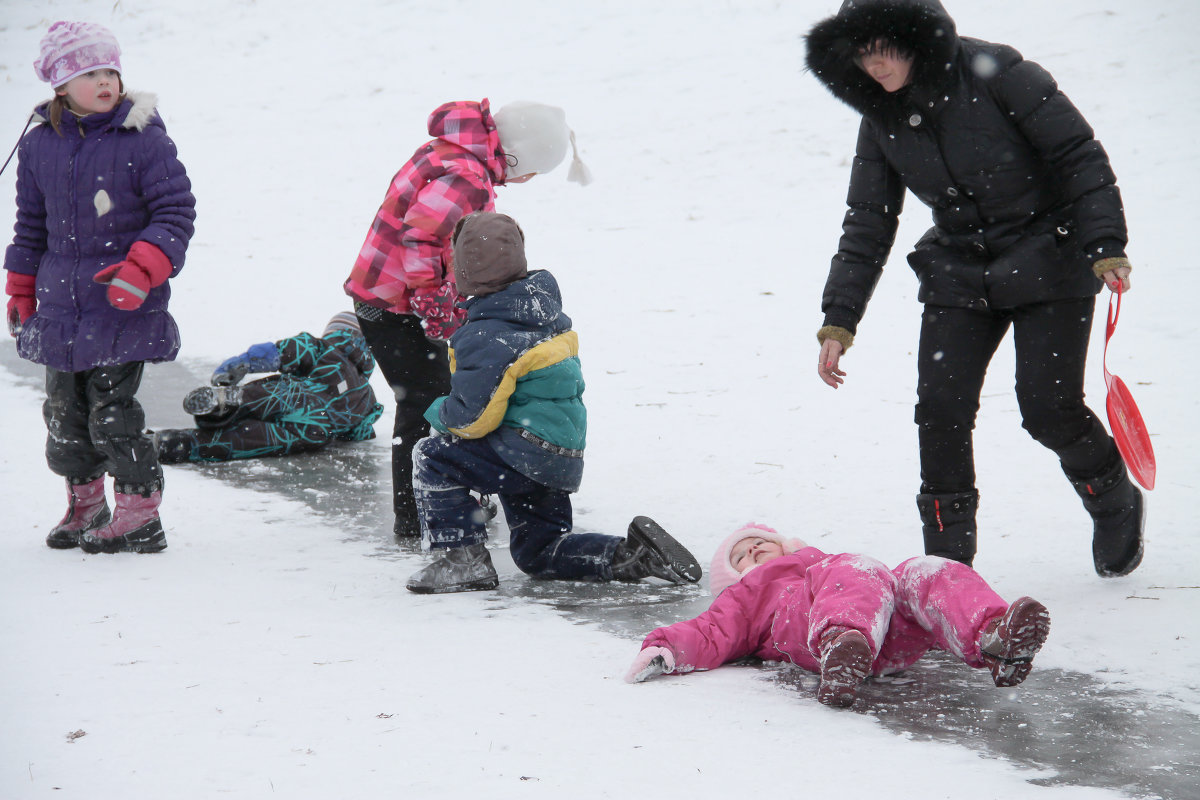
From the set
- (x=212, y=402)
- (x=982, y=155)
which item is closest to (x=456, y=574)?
(x=982, y=155)

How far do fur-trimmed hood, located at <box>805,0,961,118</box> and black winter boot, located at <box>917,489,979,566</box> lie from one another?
1289 millimetres

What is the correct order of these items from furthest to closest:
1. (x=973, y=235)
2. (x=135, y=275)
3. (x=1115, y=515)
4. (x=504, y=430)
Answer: (x=135, y=275) < (x=504, y=430) < (x=1115, y=515) < (x=973, y=235)

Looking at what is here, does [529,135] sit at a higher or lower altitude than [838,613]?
higher

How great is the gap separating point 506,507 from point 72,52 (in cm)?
231

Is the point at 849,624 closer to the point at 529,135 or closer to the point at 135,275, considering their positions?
the point at 529,135

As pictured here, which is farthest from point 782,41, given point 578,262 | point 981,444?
point 981,444

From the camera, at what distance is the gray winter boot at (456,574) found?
13.2 feet

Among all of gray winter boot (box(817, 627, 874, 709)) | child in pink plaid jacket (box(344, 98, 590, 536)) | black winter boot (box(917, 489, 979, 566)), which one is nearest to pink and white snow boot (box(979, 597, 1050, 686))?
gray winter boot (box(817, 627, 874, 709))

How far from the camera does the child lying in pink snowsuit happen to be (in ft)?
9.32

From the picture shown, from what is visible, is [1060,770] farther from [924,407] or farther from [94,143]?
[94,143]

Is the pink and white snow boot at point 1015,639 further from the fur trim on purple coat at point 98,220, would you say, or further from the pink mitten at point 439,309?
the fur trim on purple coat at point 98,220

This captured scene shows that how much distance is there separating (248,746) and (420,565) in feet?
5.61

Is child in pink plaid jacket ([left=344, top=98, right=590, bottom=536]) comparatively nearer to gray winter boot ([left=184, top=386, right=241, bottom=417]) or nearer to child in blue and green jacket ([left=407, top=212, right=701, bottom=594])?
child in blue and green jacket ([left=407, top=212, right=701, bottom=594])

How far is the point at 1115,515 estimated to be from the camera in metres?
3.91
